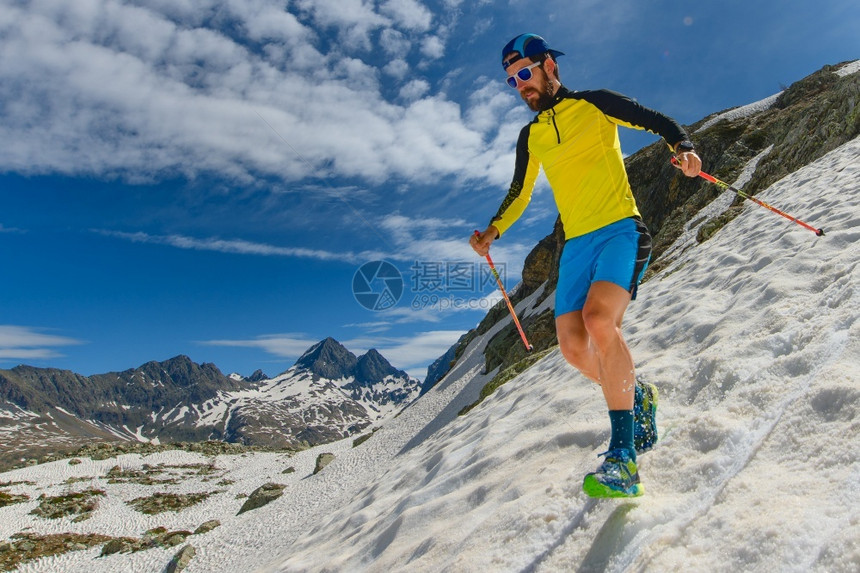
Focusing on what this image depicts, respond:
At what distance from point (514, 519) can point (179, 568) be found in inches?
779

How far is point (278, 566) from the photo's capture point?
802cm

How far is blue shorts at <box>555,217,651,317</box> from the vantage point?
374 cm

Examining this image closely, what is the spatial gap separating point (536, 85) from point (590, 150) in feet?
3.03

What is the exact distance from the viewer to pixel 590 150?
4223mm

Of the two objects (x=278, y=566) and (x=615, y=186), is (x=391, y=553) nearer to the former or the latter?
(x=278, y=566)

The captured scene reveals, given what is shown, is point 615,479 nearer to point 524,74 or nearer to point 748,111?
point 524,74

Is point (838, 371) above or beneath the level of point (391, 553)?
above

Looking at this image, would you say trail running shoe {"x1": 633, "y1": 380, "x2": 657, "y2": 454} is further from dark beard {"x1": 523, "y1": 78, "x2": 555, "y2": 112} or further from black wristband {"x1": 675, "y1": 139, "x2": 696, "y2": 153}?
dark beard {"x1": 523, "y1": 78, "x2": 555, "y2": 112}

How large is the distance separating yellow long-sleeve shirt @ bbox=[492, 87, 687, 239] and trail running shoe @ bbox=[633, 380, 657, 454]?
155 centimetres

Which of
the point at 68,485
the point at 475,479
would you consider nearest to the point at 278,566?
the point at 475,479

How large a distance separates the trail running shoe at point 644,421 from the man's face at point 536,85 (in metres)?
2.90

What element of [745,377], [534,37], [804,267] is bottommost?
[745,377]

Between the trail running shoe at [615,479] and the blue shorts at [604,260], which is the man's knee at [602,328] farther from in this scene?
the trail running shoe at [615,479]

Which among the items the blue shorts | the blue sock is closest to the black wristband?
the blue shorts
